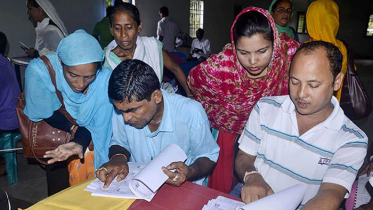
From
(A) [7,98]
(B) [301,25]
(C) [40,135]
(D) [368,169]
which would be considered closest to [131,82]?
(C) [40,135]

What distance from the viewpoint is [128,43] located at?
2.54 metres

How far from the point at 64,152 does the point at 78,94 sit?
0.43 m

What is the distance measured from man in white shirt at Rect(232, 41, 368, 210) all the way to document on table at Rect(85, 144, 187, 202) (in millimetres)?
373

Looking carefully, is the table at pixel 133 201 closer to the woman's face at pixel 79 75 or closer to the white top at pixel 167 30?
the woman's face at pixel 79 75

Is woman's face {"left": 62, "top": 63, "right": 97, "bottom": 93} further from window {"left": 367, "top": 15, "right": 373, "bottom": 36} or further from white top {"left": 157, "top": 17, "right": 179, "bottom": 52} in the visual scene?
window {"left": 367, "top": 15, "right": 373, "bottom": 36}

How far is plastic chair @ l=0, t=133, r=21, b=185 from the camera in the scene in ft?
9.74

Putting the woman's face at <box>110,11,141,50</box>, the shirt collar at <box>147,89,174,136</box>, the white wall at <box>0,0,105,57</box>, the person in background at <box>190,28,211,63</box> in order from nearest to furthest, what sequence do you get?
the shirt collar at <box>147,89,174,136</box>, the woman's face at <box>110,11,141,50</box>, the white wall at <box>0,0,105,57</box>, the person in background at <box>190,28,211,63</box>

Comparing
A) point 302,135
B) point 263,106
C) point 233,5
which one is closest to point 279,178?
point 302,135

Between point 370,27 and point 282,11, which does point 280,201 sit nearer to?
point 282,11

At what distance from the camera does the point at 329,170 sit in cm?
132

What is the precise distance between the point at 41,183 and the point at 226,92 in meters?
2.37

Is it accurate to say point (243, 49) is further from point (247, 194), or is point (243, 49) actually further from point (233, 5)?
point (233, 5)

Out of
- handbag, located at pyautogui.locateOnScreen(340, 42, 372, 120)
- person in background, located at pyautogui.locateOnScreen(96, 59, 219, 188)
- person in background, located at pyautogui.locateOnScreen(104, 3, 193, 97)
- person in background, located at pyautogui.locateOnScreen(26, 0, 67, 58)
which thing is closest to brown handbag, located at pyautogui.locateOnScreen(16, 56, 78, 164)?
person in background, located at pyautogui.locateOnScreen(96, 59, 219, 188)

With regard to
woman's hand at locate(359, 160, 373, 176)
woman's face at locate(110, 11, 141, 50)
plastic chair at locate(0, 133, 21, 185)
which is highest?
woman's face at locate(110, 11, 141, 50)
